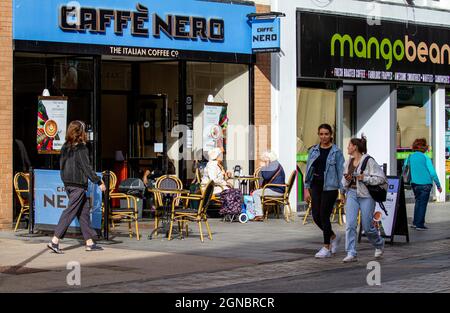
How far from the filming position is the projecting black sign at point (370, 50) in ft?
76.4

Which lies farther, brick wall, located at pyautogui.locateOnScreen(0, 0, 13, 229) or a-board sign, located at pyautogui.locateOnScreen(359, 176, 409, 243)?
brick wall, located at pyautogui.locateOnScreen(0, 0, 13, 229)

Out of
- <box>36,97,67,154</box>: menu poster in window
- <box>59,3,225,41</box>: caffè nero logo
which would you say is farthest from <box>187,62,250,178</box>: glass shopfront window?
<box>36,97,67,154</box>: menu poster in window

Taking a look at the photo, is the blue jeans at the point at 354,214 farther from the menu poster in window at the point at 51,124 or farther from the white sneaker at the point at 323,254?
the menu poster in window at the point at 51,124

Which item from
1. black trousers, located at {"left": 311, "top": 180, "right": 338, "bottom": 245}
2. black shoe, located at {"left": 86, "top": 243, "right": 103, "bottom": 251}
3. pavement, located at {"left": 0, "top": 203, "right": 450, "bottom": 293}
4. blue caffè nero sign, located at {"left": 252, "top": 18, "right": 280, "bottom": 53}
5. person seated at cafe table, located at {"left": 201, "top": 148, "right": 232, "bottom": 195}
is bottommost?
pavement, located at {"left": 0, "top": 203, "right": 450, "bottom": 293}

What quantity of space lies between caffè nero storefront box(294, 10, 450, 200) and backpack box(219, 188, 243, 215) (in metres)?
3.91

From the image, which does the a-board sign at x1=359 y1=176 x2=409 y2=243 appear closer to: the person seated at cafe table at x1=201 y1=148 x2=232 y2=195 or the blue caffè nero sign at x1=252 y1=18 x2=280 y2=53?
the person seated at cafe table at x1=201 y1=148 x2=232 y2=195

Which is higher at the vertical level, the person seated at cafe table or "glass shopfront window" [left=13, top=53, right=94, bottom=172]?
"glass shopfront window" [left=13, top=53, right=94, bottom=172]

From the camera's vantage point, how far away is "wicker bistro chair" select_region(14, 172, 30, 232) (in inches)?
690

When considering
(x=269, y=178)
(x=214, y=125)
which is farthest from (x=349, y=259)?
(x=214, y=125)

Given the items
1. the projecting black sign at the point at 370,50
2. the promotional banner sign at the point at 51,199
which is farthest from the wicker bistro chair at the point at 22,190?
the projecting black sign at the point at 370,50

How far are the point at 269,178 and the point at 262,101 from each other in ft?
7.95

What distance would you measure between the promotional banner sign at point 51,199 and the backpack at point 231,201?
4.56 m

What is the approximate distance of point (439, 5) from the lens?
27.1 m

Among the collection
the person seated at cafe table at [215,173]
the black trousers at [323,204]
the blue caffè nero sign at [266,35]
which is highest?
the blue caffè nero sign at [266,35]
